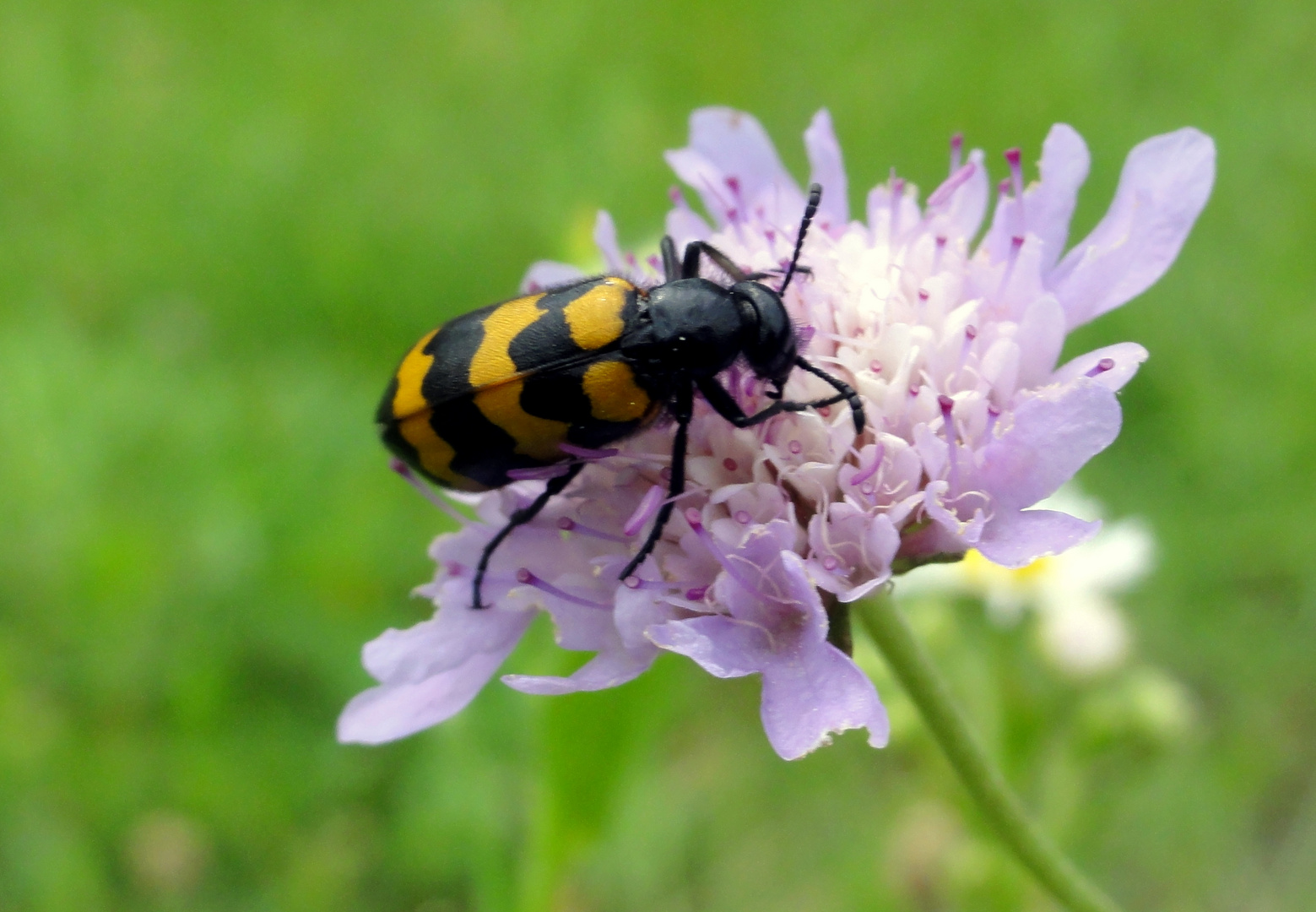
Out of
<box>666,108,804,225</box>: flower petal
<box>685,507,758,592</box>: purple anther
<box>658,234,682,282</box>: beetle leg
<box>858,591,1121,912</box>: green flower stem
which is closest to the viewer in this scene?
<box>685,507,758,592</box>: purple anther

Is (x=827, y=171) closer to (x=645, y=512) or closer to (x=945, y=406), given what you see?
(x=945, y=406)

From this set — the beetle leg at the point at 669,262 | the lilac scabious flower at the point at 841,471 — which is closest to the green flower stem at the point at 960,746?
the lilac scabious flower at the point at 841,471

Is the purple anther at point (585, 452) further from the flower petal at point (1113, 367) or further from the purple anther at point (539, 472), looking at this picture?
the flower petal at point (1113, 367)

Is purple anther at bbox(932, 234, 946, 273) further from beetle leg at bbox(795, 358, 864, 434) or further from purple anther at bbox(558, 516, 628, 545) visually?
purple anther at bbox(558, 516, 628, 545)

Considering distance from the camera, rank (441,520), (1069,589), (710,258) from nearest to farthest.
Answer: (710,258), (1069,589), (441,520)

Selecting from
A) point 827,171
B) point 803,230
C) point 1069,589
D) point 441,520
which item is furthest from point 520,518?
point 441,520

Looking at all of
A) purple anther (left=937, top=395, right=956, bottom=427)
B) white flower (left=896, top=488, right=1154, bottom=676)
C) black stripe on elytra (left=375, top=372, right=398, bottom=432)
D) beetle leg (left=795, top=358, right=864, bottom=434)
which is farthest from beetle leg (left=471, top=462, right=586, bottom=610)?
white flower (left=896, top=488, right=1154, bottom=676)
